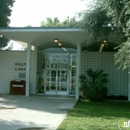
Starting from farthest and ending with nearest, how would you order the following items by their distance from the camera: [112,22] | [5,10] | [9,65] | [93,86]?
[5,10], [9,65], [93,86], [112,22]

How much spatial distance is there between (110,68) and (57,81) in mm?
3971

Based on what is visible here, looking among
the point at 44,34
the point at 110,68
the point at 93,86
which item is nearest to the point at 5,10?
the point at 44,34

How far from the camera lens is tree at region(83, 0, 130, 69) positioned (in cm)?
937

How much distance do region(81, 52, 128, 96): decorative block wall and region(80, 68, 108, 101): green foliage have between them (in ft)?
8.95

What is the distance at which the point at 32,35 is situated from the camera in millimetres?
15148

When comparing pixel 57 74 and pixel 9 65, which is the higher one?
pixel 9 65

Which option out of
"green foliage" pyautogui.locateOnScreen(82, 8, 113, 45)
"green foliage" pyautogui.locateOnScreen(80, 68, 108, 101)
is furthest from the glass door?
"green foliage" pyautogui.locateOnScreen(82, 8, 113, 45)

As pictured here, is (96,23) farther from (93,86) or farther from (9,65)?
(9,65)

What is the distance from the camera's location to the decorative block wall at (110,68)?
17422 mm

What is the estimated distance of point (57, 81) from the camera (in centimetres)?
1794

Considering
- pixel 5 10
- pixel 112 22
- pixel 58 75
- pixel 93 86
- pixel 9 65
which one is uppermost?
pixel 5 10

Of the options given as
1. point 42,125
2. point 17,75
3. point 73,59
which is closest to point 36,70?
point 17,75

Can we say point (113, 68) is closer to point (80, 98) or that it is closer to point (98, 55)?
point (98, 55)

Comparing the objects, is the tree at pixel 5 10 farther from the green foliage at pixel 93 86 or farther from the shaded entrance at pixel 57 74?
the green foliage at pixel 93 86
